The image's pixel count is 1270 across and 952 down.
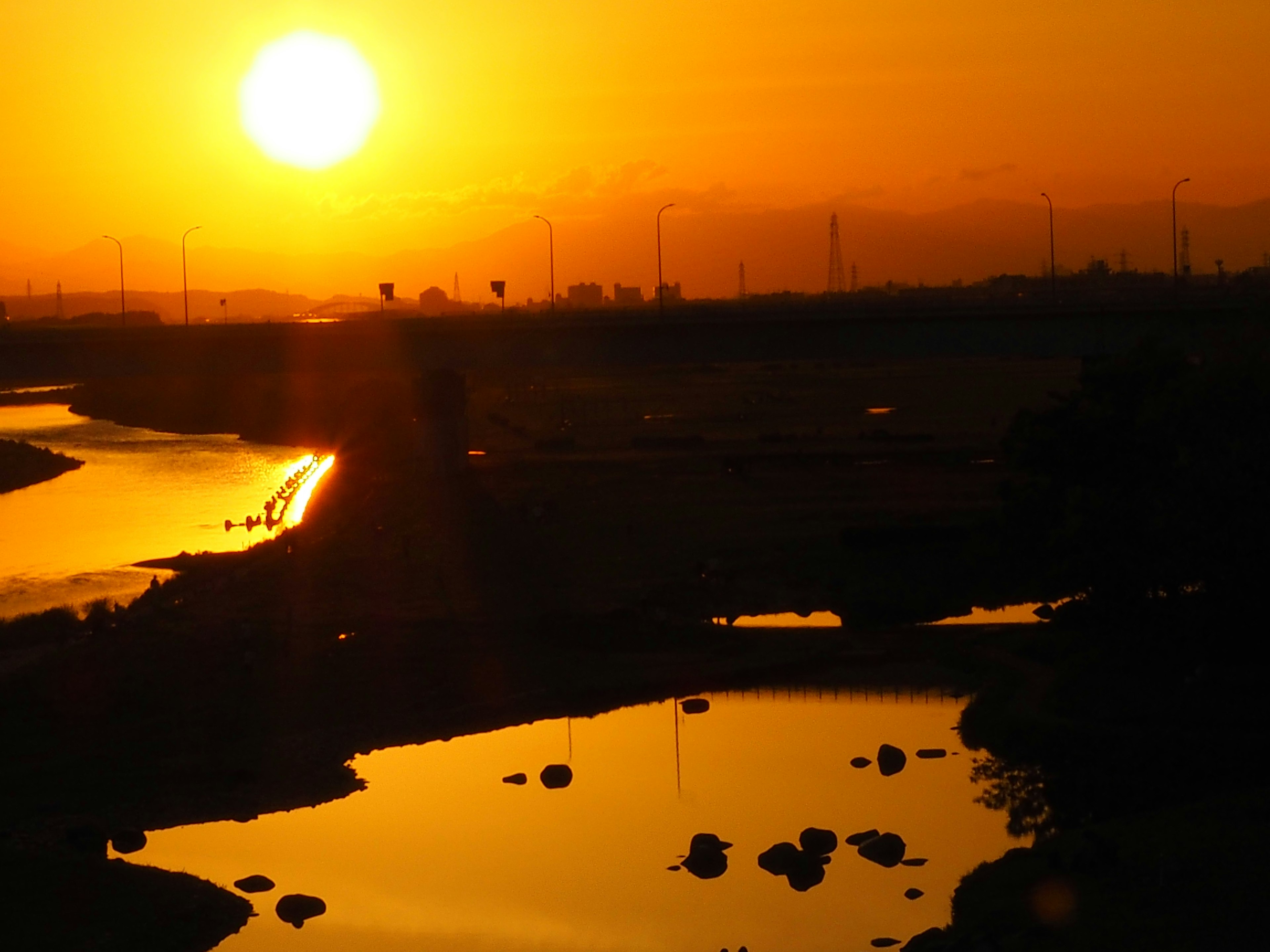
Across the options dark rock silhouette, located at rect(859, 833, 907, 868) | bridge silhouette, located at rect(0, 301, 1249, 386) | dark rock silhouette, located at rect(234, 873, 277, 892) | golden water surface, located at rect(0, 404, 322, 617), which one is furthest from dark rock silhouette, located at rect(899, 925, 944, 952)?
bridge silhouette, located at rect(0, 301, 1249, 386)

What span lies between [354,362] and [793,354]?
76.9ft

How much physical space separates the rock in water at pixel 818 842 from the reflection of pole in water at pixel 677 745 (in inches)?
190

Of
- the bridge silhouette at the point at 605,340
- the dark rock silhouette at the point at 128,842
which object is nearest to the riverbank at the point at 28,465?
the bridge silhouette at the point at 605,340

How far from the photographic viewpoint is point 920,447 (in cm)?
9494

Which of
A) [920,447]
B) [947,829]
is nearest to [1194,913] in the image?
[947,829]

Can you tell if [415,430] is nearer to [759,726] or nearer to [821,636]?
[821,636]

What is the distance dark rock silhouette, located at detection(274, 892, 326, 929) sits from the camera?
88.5 feet

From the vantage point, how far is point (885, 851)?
95.1ft

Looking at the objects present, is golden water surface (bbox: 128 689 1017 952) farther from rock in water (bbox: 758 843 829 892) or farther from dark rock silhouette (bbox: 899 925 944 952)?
dark rock silhouette (bbox: 899 925 944 952)

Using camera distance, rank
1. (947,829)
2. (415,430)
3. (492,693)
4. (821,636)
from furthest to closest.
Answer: (415,430)
(821,636)
(492,693)
(947,829)

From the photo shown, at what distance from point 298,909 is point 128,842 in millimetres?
4943

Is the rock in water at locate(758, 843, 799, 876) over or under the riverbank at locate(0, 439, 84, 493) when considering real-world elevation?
under

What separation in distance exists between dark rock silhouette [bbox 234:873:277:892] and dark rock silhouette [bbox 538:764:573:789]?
7661mm

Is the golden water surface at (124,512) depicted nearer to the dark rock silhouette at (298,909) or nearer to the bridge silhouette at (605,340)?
the bridge silhouette at (605,340)
